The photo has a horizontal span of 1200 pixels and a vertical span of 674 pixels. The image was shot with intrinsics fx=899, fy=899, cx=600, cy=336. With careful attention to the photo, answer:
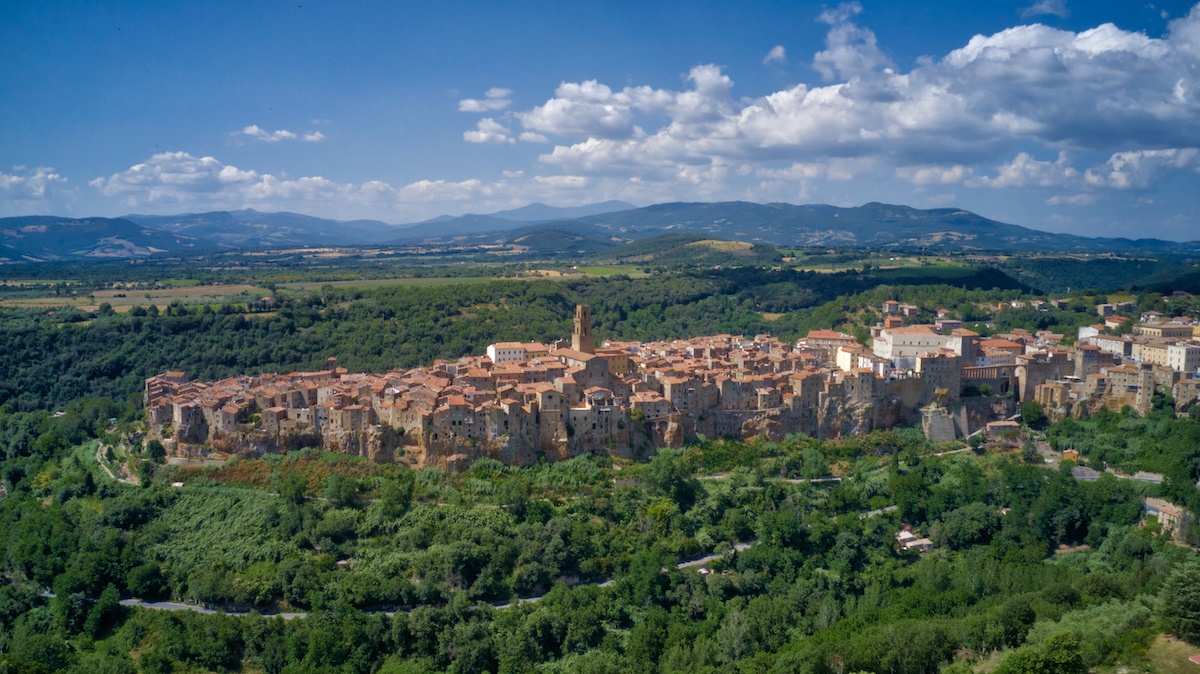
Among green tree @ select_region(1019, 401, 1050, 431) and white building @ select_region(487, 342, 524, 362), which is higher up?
white building @ select_region(487, 342, 524, 362)

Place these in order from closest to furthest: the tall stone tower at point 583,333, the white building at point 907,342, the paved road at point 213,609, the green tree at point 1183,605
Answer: the green tree at point 1183,605 → the paved road at point 213,609 → the tall stone tower at point 583,333 → the white building at point 907,342

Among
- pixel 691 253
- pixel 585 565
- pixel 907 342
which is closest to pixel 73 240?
pixel 691 253

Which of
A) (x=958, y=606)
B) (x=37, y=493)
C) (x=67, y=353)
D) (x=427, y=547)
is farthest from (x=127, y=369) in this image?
(x=958, y=606)

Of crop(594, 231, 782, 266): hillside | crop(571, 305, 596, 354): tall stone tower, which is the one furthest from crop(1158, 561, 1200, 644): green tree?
crop(594, 231, 782, 266): hillside

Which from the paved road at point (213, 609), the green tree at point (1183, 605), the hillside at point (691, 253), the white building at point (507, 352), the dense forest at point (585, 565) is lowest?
the paved road at point (213, 609)

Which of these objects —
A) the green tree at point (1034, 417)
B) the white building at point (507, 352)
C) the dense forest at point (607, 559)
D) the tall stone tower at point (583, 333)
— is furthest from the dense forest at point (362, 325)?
the green tree at point (1034, 417)

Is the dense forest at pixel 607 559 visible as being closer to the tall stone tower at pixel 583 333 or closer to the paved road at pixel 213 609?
the paved road at pixel 213 609

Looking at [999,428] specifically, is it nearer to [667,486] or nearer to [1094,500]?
[1094,500]

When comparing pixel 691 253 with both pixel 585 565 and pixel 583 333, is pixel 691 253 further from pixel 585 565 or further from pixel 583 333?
pixel 585 565

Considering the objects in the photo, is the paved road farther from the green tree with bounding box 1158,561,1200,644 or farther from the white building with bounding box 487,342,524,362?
the white building with bounding box 487,342,524,362
